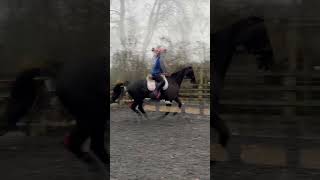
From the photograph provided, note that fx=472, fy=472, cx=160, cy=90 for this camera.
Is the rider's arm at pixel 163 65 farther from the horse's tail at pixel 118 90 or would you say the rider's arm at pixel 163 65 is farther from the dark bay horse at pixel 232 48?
the dark bay horse at pixel 232 48

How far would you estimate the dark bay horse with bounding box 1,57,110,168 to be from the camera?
7.38 feet

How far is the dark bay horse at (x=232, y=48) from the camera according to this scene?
208 cm

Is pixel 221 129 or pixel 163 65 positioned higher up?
pixel 163 65

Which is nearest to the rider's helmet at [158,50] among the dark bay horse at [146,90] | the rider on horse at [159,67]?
the rider on horse at [159,67]

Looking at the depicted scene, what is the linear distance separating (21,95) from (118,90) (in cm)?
49

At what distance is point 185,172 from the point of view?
7.82ft

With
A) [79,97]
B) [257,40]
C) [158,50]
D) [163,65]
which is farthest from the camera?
[163,65]

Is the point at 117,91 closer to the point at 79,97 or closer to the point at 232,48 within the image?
the point at 79,97

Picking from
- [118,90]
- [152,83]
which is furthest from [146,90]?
[118,90]

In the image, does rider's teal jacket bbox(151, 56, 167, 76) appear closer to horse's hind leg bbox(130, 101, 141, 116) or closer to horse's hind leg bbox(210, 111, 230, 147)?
horse's hind leg bbox(130, 101, 141, 116)

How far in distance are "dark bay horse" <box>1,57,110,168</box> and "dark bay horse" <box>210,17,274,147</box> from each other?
20.9 inches

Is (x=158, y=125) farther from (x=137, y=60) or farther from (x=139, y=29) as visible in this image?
(x=139, y=29)

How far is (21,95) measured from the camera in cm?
232

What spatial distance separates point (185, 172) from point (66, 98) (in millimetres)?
699
